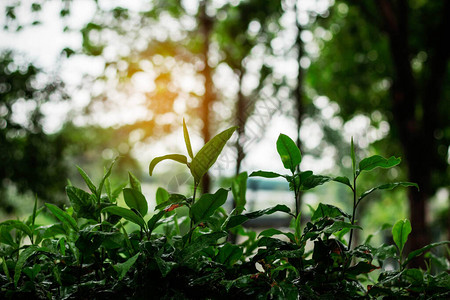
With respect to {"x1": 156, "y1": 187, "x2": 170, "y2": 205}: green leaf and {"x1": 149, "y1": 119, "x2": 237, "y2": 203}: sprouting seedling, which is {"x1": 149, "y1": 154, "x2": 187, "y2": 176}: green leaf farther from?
{"x1": 156, "y1": 187, "x2": 170, "y2": 205}: green leaf

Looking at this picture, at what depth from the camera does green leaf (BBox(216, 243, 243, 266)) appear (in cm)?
79

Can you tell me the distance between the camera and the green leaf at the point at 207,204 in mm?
692

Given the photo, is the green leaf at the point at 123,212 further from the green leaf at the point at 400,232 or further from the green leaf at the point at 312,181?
the green leaf at the point at 400,232

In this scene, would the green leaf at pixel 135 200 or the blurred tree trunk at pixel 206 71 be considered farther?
the blurred tree trunk at pixel 206 71

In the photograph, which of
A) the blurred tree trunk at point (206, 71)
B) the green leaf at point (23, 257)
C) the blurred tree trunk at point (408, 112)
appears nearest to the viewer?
the green leaf at point (23, 257)

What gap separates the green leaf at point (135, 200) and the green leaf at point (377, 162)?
1.36ft

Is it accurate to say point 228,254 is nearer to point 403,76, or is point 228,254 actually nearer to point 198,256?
point 198,256

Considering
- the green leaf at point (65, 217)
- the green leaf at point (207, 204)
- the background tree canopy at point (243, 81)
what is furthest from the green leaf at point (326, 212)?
the background tree canopy at point (243, 81)

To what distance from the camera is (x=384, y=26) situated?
4027 millimetres

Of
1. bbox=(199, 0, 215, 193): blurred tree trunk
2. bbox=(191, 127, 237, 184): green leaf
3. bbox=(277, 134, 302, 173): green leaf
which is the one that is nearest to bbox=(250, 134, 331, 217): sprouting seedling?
bbox=(277, 134, 302, 173): green leaf

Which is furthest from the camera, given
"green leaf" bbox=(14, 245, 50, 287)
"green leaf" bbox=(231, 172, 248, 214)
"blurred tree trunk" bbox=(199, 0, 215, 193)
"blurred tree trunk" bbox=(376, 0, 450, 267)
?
"blurred tree trunk" bbox=(199, 0, 215, 193)

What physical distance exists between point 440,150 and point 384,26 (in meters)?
2.36

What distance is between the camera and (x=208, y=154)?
0.70 m

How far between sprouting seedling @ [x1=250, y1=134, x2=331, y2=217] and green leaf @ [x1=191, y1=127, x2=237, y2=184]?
102 millimetres
